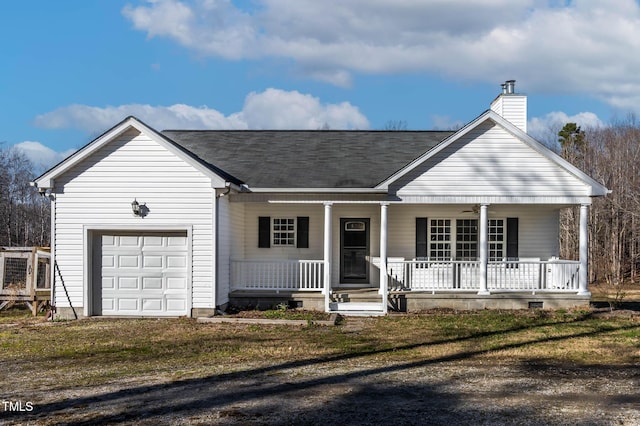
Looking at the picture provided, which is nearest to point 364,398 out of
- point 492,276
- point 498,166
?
point 498,166

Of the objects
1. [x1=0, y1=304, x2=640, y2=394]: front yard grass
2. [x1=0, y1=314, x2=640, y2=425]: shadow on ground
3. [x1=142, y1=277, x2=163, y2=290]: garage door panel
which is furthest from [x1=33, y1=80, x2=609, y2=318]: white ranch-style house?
[x1=0, y1=314, x2=640, y2=425]: shadow on ground

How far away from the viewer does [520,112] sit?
18469 millimetres

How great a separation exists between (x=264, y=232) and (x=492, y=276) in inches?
252

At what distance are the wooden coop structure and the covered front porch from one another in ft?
15.9

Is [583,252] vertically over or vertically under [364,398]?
over

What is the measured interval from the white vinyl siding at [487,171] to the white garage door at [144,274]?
572 centimetres

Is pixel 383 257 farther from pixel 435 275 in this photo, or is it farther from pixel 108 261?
pixel 108 261

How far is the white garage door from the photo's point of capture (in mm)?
15055

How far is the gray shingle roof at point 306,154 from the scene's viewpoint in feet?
53.5

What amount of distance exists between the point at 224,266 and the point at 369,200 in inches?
159

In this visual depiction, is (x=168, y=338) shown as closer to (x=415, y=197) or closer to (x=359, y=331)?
(x=359, y=331)

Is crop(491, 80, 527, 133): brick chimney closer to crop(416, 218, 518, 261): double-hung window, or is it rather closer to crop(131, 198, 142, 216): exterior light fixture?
crop(416, 218, 518, 261): double-hung window

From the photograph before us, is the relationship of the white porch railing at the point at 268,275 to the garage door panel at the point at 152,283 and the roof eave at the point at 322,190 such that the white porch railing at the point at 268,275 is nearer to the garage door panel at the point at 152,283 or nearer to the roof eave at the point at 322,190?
the roof eave at the point at 322,190

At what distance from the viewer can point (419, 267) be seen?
1675 cm
